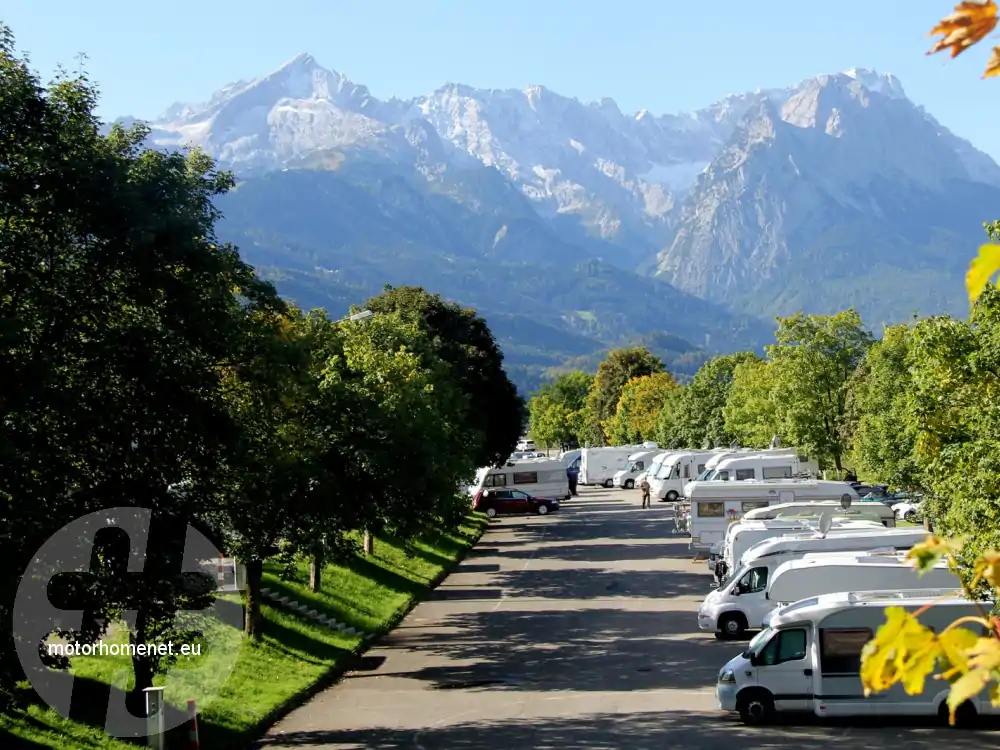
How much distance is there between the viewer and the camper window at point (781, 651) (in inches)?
734

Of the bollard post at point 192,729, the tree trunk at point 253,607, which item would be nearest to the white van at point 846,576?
the tree trunk at point 253,607

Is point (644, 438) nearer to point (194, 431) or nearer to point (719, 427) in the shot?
point (719, 427)

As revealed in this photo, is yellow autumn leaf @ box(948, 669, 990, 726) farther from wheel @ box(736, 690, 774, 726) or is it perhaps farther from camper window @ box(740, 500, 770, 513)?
camper window @ box(740, 500, 770, 513)

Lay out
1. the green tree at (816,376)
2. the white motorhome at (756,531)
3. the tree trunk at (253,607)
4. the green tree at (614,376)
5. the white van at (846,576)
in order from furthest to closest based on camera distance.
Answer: the green tree at (614,376) < the green tree at (816,376) < the white motorhome at (756,531) < the white van at (846,576) < the tree trunk at (253,607)

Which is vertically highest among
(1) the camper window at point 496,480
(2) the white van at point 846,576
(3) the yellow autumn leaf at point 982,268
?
(3) the yellow autumn leaf at point 982,268

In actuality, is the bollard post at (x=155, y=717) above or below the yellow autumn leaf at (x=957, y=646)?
below

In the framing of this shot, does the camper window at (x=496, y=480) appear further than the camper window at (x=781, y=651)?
Yes

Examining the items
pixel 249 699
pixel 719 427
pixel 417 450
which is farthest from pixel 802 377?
pixel 249 699

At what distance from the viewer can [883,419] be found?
42.0m

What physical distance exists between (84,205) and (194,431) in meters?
3.16

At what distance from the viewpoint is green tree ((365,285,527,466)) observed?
54.3 meters

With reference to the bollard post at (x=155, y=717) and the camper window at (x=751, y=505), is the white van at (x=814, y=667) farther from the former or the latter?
the camper window at (x=751, y=505)

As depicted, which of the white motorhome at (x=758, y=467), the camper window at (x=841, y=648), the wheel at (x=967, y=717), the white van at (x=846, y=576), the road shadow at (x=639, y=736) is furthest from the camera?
the white motorhome at (x=758, y=467)

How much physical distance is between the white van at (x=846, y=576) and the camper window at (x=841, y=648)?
4542mm
